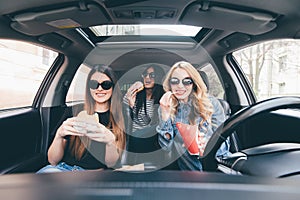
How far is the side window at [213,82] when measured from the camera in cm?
229

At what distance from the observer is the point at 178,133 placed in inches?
70.5

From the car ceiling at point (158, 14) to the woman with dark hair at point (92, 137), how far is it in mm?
451

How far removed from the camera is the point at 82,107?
6.36 feet

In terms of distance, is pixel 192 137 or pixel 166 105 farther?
pixel 166 105

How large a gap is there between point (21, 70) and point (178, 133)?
3.97 ft

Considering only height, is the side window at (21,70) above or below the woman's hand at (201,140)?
above

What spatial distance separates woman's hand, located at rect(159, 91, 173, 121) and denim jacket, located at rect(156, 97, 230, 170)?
4 cm

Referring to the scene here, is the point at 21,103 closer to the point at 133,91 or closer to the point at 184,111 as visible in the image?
the point at 133,91

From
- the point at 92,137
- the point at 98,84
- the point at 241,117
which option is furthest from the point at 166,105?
the point at 241,117

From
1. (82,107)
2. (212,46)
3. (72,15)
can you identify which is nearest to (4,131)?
(82,107)

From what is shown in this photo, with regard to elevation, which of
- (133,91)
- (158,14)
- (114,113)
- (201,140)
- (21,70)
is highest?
(158,14)

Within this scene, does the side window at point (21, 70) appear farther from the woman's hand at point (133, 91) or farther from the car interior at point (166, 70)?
the woman's hand at point (133, 91)

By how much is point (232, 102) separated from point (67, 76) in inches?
54.7

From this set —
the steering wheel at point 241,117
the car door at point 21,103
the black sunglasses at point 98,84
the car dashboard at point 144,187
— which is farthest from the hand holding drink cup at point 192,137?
the car dashboard at point 144,187
